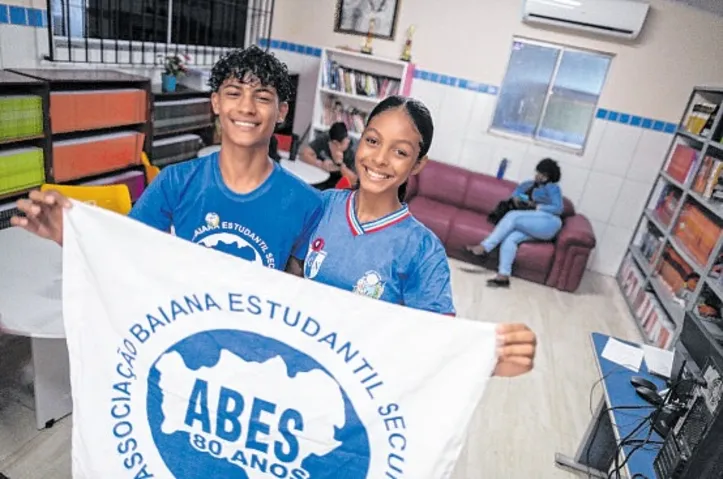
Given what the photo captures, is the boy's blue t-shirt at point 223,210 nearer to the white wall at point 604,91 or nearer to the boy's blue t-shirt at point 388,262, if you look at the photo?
the boy's blue t-shirt at point 388,262

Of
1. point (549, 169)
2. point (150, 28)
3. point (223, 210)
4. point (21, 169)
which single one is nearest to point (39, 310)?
point (223, 210)

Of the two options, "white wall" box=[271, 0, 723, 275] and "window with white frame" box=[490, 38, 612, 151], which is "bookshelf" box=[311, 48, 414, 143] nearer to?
"white wall" box=[271, 0, 723, 275]

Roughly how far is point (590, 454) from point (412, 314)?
2.01 meters

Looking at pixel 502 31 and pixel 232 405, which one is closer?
pixel 232 405

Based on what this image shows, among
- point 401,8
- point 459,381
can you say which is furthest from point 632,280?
point 459,381

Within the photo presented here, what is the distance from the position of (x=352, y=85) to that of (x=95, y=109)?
2739mm

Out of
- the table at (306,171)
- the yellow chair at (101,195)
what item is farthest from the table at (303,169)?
the yellow chair at (101,195)

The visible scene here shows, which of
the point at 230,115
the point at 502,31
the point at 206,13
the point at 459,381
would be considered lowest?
the point at 459,381

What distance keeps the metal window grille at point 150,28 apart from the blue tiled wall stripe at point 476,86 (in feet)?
1.08

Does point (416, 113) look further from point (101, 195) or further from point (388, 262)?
point (101, 195)

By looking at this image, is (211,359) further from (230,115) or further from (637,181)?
(637,181)

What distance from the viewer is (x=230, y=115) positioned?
4.15ft

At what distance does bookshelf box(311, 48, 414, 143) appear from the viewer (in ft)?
17.2

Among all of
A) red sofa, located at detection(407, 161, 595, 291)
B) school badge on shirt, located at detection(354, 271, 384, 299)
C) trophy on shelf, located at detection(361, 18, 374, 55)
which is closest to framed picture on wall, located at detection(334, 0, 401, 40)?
trophy on shelf, located at detection(361, 18, 374, 55)
